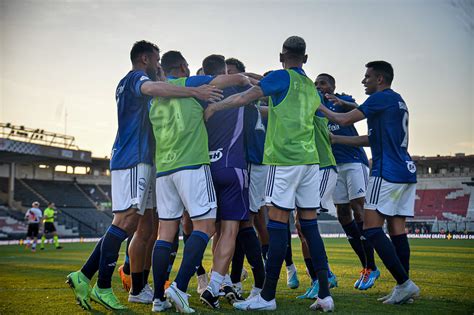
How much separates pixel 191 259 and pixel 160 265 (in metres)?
0.32

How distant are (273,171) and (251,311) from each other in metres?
1.44

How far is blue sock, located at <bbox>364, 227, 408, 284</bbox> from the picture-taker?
18.8 ft

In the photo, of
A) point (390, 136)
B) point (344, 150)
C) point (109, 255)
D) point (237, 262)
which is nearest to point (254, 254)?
point (237, 262)

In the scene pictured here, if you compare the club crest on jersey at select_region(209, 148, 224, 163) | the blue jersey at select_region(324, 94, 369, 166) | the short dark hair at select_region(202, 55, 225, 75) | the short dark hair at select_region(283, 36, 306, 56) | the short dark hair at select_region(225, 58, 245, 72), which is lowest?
the club crest on jersey at select_region(209, 148, 224, 163)

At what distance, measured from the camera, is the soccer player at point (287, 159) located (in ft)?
17.6

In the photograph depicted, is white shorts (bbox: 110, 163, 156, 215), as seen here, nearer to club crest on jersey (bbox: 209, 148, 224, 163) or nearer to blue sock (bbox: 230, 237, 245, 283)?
club crest on jersey (bbox: 209, 148, 224, 163)

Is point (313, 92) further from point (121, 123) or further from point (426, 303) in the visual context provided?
point (426, 303)

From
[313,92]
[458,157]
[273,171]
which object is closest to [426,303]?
[273,171]

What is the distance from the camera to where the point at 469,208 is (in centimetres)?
5278

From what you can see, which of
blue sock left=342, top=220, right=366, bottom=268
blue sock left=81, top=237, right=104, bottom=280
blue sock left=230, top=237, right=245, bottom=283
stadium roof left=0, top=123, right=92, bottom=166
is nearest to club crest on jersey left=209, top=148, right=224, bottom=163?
blue sock left=230, top=237, right=245, bottom=283

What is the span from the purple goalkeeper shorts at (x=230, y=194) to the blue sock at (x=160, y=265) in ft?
2.38

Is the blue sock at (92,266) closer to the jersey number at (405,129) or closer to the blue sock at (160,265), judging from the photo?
the blue sock at (160,265)

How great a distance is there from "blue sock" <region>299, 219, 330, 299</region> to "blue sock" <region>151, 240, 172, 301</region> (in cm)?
149

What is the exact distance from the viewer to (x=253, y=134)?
22.5ft
